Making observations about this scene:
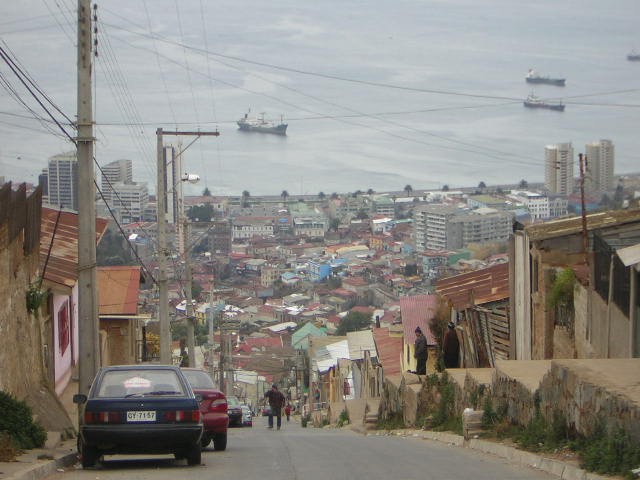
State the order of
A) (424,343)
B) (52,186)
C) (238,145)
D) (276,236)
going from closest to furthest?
(424,343) < (52,186) < (276,236) < (238,145)

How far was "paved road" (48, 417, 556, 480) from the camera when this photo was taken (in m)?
11.6

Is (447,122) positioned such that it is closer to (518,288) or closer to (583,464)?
(518,288)

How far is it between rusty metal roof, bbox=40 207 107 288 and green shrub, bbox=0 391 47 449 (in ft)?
21.2

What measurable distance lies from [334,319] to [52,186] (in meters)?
48.6

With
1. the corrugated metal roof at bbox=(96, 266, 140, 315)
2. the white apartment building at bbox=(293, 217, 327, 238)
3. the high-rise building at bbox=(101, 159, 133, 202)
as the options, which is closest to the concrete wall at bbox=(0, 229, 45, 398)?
the corrugated metal roof at bbox=(96, 266, 140, 315)

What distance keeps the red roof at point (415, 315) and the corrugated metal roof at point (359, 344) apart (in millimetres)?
7788

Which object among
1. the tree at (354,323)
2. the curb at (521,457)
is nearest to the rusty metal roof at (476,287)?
the curb at (521,457)

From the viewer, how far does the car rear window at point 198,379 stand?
17203mm

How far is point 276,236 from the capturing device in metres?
146

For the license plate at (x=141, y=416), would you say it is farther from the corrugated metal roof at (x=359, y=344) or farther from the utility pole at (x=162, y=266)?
the corrugated metal roof at (x=359, y=344)

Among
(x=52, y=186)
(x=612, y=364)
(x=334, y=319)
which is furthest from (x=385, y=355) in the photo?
(x=334, y=319)

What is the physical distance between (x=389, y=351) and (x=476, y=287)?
1324 centimetres

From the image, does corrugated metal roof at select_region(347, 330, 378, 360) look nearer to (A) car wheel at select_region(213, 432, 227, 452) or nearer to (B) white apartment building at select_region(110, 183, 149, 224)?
(B) white apartment building at select_region(110, 183, 149, 224)

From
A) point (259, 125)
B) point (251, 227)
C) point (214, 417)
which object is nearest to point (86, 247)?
point (214, 417)
